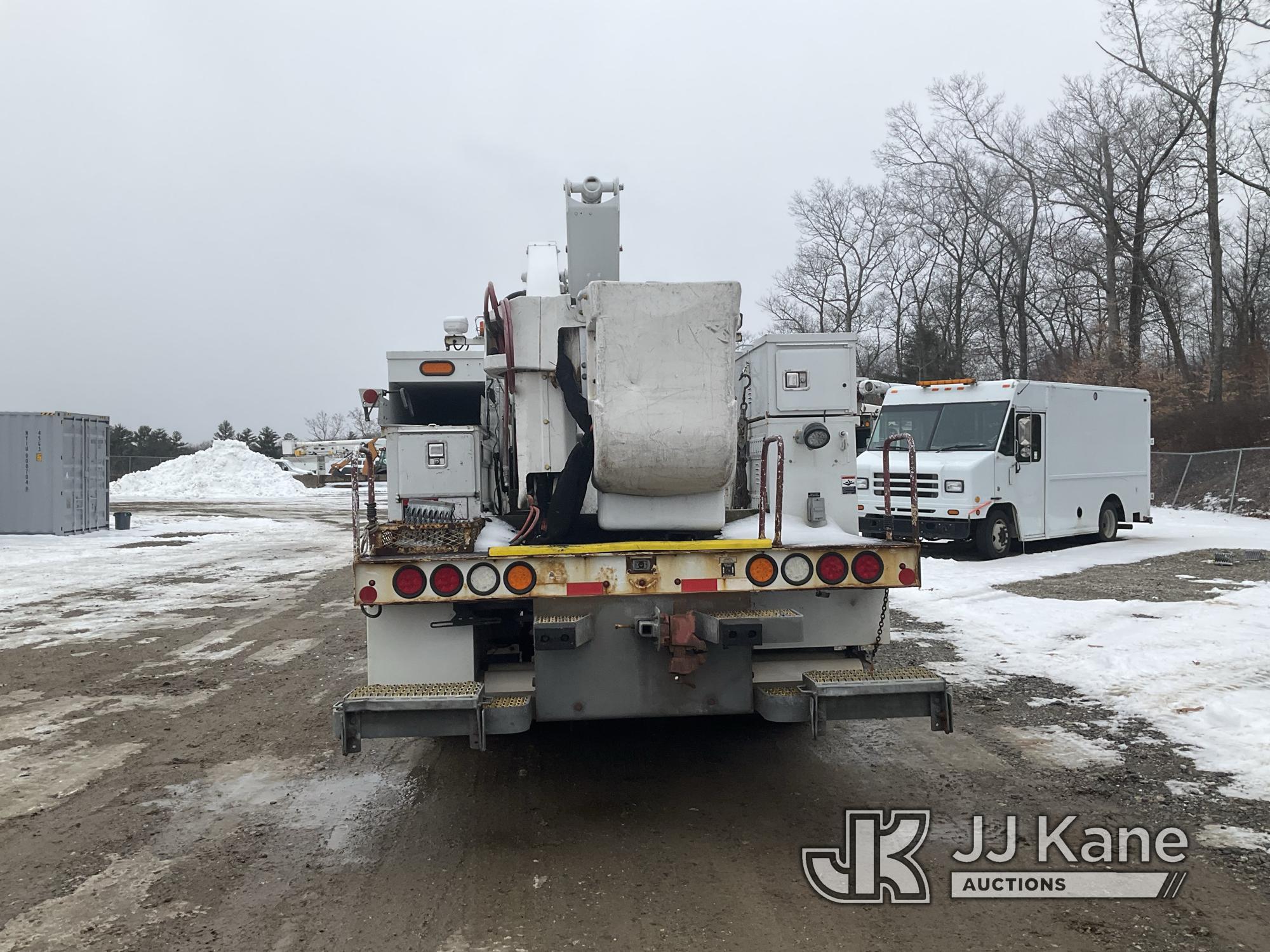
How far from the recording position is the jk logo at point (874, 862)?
3.73 meters

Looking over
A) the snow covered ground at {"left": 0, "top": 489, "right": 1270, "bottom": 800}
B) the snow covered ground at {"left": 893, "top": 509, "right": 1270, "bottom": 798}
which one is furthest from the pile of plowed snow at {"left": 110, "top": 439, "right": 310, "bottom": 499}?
the snow covered ground at {"left": 893, "top": 509, "right": 1270, "bottom": 798}

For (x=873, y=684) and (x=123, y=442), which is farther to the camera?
(x=123, y=442)

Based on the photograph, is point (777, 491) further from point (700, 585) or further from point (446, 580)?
point (446, 580)

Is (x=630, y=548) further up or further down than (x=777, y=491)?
further down

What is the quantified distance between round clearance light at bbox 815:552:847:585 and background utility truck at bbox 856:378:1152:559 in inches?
396

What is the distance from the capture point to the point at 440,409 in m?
7.11

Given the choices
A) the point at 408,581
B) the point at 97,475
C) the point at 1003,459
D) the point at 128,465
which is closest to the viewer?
the point at 408,581

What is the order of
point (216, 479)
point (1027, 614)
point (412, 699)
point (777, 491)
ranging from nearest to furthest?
point (412, 699) → point (777, 491) → point (1027, 614) → point (216, 479)

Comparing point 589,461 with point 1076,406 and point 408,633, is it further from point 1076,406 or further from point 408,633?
point 1076,406

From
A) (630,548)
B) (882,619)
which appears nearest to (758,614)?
(630,548)

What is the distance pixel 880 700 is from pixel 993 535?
462 inches

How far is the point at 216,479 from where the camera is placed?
142 feet

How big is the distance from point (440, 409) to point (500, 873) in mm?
3998

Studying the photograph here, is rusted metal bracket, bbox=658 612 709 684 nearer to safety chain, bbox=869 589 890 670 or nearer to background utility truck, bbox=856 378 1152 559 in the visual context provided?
safety chain, bbox=869 589 890 670
